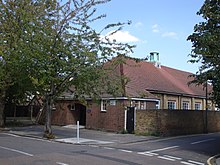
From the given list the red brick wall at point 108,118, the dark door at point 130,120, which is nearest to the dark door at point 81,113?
the red brick wall at point 108,118

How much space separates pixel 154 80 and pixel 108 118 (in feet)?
29.7

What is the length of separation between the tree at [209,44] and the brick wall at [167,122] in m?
9.64

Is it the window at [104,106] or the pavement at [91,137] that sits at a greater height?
the window at [104,106]

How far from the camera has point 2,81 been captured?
2450 cm

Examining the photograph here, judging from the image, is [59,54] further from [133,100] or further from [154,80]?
[154,80]

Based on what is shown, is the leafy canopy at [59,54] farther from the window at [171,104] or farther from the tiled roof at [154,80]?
the window at [171,104]

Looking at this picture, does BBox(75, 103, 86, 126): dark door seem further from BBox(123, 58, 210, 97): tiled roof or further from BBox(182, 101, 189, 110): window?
BBox(182, 101, 189, 110): window

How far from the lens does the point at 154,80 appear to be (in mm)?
33438

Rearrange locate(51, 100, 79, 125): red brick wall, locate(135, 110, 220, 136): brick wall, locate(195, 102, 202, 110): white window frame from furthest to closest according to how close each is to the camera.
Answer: locate(195, 102, 202, 110): white window frame, locate(51, 100, 79, 125): red brick wall, locate(135, 110, 220, 136): brick wall

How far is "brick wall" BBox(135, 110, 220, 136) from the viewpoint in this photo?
24375 millimetres

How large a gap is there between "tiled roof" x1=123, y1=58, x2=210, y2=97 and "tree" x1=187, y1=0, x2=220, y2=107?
11704 mm

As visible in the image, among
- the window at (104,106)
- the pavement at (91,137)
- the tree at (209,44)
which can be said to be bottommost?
the pavement at (91,137)

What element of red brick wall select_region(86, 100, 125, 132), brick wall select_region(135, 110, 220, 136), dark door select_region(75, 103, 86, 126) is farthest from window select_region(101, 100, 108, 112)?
dark door select_region(75, 103, 86, 126)

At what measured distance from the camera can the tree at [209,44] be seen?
520 inches
